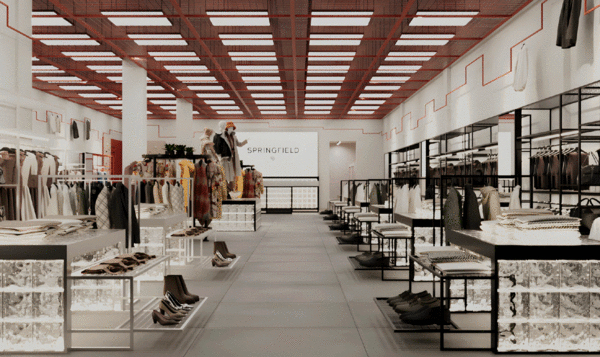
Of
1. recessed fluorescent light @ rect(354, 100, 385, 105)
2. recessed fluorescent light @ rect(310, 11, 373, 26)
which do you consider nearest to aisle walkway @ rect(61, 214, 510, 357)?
recessed fluorescent light @ rect(310, 11, 373, 26)

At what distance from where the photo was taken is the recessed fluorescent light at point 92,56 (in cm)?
965

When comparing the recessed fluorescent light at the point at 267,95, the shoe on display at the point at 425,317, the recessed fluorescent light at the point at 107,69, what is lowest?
the shoe on display at the point at 425,317

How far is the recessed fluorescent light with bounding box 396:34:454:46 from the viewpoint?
838 centimetres

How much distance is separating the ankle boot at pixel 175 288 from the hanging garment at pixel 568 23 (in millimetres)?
4734

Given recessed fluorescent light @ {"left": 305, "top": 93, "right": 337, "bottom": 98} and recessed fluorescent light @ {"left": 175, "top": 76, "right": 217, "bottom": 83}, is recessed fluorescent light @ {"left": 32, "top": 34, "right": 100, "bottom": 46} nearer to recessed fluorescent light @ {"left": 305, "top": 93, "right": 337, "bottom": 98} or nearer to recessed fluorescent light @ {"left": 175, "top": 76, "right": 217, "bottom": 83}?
recessed fluorescent light @ {"left": 175, "top": 76, "right": 217, "bottom": 83}

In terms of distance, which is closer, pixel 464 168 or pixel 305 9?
pixel 305 9

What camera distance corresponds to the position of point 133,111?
34.7 feet

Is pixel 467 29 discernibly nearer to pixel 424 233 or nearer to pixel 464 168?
pixel 464 168

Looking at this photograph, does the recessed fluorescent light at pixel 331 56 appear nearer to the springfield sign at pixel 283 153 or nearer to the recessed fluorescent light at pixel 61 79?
the recessed fluorescent light at pixel 61 79

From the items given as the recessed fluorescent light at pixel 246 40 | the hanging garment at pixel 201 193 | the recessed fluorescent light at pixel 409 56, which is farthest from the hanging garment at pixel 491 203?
the recessed fluorescent light at pixel 409 56

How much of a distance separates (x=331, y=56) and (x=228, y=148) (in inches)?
103

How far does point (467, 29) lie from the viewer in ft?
26.6

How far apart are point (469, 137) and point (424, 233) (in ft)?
16.4

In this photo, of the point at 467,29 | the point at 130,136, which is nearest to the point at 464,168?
the point at 467,29
